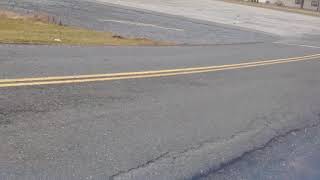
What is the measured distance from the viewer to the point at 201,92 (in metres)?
9.76

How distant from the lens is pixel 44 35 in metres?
16.6

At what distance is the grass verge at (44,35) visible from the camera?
14770 mm

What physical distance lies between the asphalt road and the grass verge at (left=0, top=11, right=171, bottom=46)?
6.74ft

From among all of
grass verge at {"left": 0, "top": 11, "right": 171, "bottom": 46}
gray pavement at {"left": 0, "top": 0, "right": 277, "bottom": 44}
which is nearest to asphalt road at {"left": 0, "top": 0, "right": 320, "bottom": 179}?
grass verge at {"left": 0, "top": 11, "right": 171, "bottom": 46}

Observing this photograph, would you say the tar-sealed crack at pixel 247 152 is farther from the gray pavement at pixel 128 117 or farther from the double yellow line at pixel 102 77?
the double yellow line at pixel 102 77

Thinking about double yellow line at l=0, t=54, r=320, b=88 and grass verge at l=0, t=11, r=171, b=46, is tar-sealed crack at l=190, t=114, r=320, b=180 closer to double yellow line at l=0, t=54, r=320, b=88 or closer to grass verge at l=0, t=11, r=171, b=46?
Result: double yellow line at l=0, t=54, r=320, b=88

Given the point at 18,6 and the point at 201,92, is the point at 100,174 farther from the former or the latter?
the point at 18,6

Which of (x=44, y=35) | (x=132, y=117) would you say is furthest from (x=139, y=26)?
(x=132, y=117)

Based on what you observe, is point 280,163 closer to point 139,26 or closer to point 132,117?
point 132,117

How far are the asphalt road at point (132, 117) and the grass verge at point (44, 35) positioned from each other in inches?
80.9

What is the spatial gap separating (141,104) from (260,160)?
2372mm

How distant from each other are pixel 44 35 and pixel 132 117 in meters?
10.2

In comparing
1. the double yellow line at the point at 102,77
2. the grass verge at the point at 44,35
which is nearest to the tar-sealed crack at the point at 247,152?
the double yellow line at the point at 102,77

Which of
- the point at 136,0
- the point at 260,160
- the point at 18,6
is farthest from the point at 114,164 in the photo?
the point at 136,0
